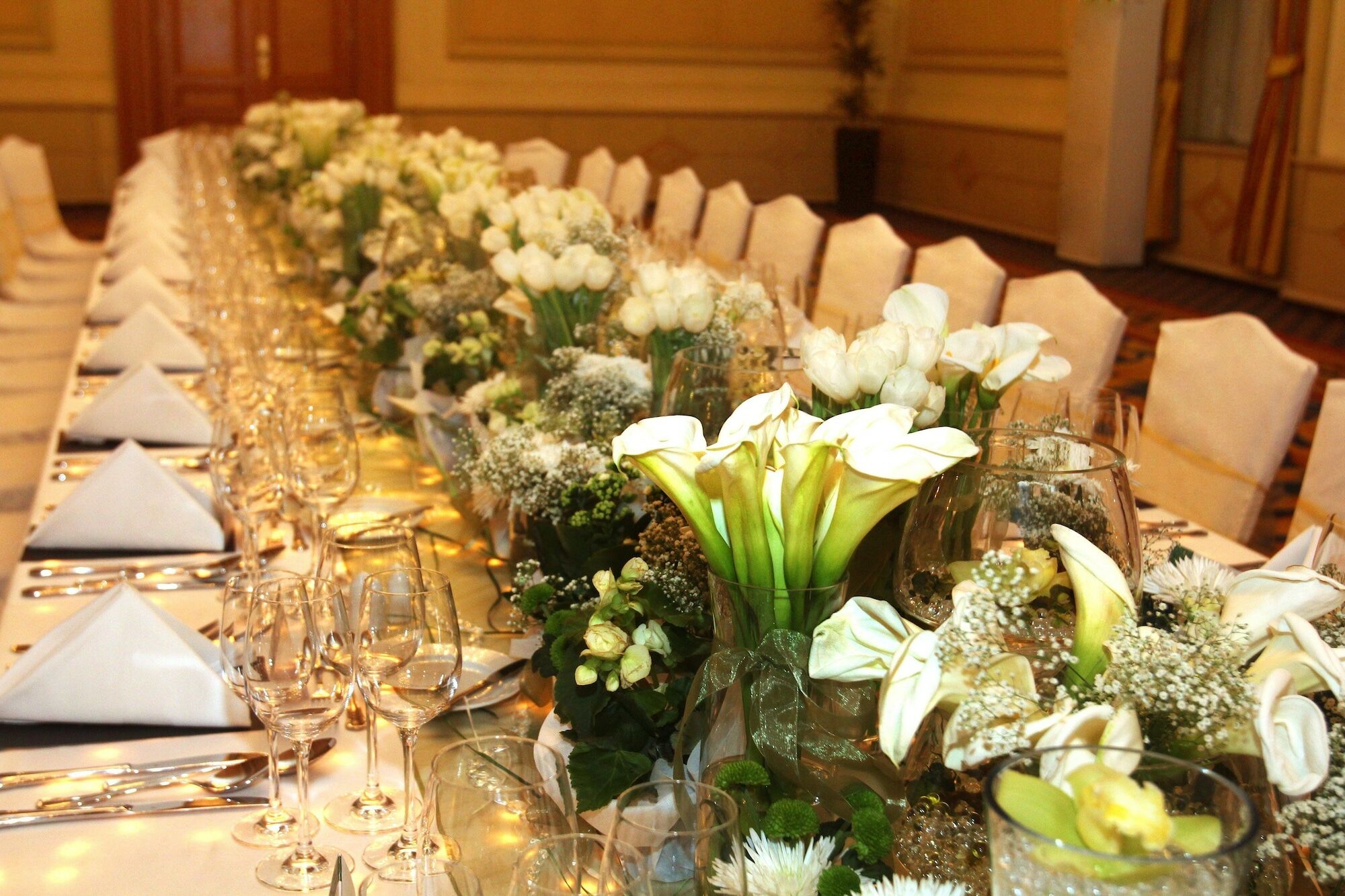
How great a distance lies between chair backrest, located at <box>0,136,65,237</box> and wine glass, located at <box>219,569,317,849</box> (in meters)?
5.52

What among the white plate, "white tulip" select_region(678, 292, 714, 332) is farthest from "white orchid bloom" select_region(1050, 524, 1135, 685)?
"white tulip" select_region(678, 292, 714, 332)

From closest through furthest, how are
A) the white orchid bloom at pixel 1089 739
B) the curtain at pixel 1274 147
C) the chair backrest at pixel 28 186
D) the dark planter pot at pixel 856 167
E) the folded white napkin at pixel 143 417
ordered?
1. the white orchid bloom at pixel 1089 739
2. the folded white napkin at pixel 143 417
3. the chair backrest at pixel 28 186
4. the curtain at pixel 1274 147
5. the dark planter pot at pixel 856 167

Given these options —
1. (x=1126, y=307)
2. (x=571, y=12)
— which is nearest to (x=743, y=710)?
(x=1126, y=307)

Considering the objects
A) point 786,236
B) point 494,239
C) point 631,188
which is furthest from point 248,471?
point 631,188

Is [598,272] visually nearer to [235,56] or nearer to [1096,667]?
[1096,667]

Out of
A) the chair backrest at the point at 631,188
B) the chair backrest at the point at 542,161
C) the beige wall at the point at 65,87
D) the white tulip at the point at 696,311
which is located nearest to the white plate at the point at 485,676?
the white tulip at the point at 696,311

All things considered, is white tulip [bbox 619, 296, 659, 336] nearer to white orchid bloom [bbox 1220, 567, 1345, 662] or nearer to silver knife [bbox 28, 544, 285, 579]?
silver knife [bbox 28, 544, 285, 579]

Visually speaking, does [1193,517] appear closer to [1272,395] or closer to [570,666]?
[1272,395]

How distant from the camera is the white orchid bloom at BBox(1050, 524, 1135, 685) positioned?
2.95ft

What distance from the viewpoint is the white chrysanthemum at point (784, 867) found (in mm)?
881

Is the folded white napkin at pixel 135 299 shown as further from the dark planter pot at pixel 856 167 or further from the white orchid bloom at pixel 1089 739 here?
the dark planter pot at pixel 856 167

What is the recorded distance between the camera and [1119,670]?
2.76 ft

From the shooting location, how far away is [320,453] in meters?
1.81

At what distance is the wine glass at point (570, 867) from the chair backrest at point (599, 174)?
5.48m
